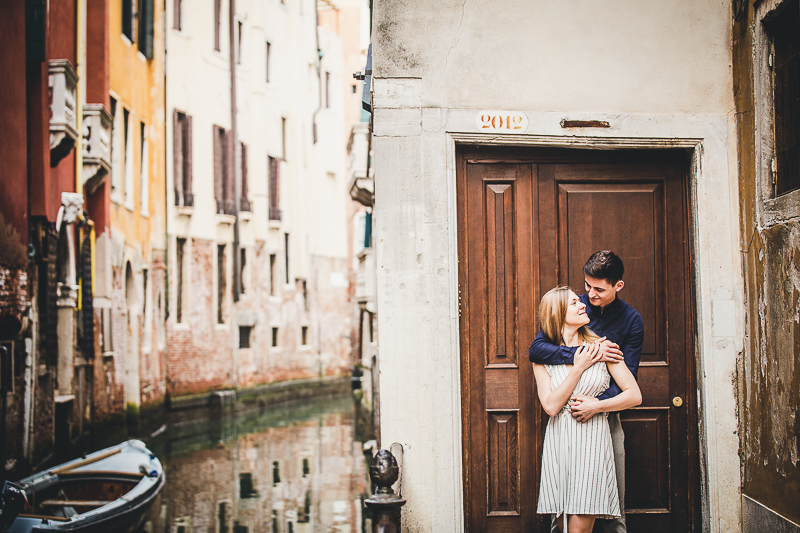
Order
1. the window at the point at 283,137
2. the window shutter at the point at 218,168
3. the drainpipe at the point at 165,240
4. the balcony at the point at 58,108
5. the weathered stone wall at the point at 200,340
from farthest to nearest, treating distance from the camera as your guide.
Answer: the window at the point at 283,137 < the window shutter at the point at 218,168 < the weathered stone wall at the point at 200,340 < the drainpipe at the point at 165,240 < the balcony at the point at 58,108

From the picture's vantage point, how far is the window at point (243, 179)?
72.2ft

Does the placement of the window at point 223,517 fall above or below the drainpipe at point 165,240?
below

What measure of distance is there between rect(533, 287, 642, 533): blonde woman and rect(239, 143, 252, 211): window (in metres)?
19.4

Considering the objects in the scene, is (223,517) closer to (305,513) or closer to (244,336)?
(305,513)

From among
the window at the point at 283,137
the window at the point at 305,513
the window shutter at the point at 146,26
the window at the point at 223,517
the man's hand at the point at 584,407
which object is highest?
the window shutter at the point at 146,26

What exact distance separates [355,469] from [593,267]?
31.3 feet

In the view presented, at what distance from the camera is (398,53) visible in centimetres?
429

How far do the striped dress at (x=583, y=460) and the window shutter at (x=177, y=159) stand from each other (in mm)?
17359

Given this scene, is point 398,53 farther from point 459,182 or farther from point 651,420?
point 651,420

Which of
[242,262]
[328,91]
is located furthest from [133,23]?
[328,91]

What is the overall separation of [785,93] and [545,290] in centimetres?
176

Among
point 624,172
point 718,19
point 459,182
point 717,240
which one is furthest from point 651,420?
point 718,19

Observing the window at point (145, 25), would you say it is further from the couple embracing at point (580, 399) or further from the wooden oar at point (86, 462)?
the couple embracing at point (580, 399)

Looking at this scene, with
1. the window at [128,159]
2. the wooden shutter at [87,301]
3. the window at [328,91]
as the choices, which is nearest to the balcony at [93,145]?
the wooden shutter at [87,301]
